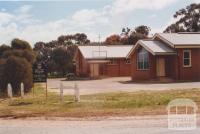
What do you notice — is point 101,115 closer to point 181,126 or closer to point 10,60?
point 181,126

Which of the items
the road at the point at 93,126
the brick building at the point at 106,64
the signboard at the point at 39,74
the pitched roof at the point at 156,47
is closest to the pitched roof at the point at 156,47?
the pitched roof at the point at 156,47

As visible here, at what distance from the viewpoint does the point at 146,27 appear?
93500 mm

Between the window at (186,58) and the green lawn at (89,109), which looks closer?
the green lawn at (89,109)

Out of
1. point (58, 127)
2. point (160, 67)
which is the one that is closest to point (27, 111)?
point (58, 127)

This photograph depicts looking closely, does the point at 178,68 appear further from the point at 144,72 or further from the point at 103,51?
the point at 103,51

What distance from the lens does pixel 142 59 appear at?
41969 mm

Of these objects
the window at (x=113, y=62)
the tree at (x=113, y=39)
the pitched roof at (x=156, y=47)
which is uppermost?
the tree at (x=113, y=39)

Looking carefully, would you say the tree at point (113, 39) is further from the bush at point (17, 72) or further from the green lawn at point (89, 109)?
the green lawn at point (89, 109)

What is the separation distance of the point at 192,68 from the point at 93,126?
2728 centimetres

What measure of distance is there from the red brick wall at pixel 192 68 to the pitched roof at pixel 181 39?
686 millimetres

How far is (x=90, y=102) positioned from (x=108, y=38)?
71285 mm

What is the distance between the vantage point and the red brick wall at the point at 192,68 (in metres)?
38.7

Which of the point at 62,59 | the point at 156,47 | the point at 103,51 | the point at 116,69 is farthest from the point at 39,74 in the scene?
the point at 62,59

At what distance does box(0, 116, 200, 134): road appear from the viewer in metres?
12.0
